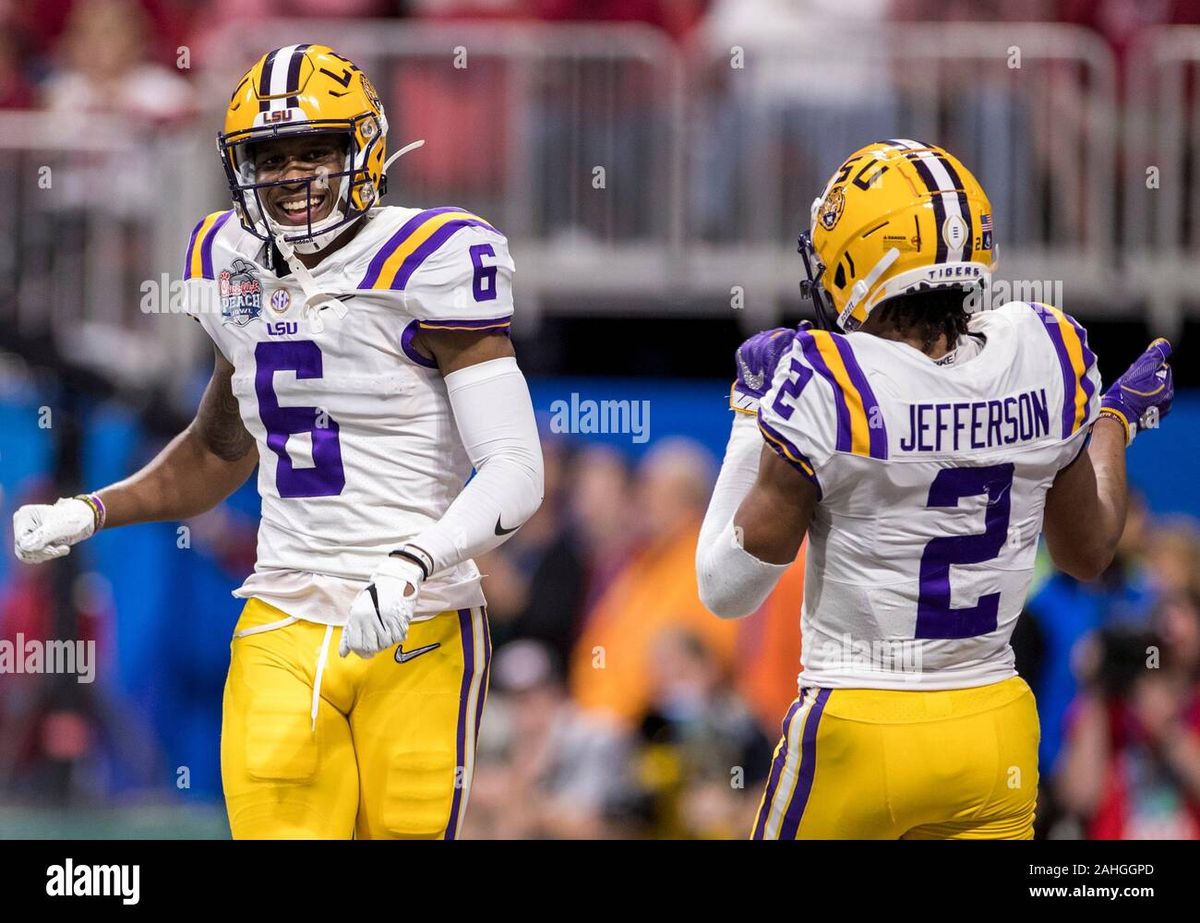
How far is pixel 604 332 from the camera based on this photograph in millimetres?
7047

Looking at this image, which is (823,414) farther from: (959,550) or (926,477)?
(959,550)

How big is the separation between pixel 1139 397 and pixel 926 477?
728 mm

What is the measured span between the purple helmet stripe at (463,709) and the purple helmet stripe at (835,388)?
2.76 feet

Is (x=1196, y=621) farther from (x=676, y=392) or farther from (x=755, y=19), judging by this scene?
(x=755, y=19)

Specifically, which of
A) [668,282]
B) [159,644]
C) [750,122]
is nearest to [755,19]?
[750,122]

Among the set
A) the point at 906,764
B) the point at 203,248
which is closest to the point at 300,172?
the point at 203,248

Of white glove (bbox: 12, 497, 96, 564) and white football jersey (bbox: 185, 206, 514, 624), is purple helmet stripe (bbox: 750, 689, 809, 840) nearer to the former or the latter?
white football jersey (bbox: 185, 206, 514, 624)

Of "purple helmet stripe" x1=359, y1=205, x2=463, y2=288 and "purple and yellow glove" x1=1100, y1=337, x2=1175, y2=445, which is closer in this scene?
"purple helmet stripe" x1=359, y1=205, x2=463, y2=288

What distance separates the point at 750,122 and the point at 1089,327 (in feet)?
4.48

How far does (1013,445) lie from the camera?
3.33 metres

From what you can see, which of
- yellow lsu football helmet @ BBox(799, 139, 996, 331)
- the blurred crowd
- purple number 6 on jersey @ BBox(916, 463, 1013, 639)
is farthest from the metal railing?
purple number 6 on jersey @ BBox(916, 463, 1013, 639)

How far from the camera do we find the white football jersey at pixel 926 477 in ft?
10.7

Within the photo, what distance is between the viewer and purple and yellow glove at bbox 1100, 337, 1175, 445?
12.5 ft

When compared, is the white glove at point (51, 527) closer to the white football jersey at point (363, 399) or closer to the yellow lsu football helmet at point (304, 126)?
the white football jersey at point (363, 399)
